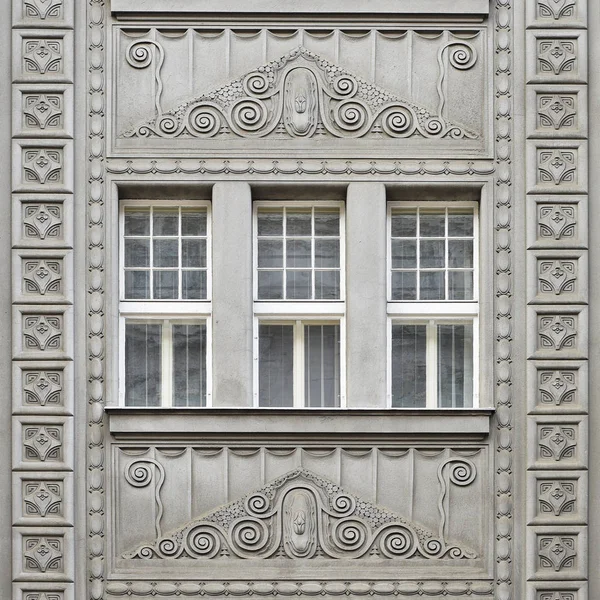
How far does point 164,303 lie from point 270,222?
1.40 meters

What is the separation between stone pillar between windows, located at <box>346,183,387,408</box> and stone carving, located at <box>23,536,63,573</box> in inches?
128

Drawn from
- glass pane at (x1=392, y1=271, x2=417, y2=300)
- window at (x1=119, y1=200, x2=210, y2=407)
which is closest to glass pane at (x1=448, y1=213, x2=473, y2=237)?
glass pane at (x1=392, y1=271, x2=417, y2=300)

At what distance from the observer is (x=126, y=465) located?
1148 centimetres

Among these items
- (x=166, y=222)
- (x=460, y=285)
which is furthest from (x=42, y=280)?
(x=460, y=285)

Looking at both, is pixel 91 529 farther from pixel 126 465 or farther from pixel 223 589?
pixel 223 589

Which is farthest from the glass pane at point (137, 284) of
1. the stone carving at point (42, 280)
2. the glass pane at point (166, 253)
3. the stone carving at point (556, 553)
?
the stone carving at point (556, 553)

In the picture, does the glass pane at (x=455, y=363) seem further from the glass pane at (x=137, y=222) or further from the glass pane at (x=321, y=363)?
the glass pane at (x=137, y=222)

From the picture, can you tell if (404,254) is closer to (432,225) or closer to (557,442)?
(432,225)

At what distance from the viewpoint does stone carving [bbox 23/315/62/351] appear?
37.7ft

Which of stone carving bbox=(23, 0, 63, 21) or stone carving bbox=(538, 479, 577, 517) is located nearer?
stone carving bbox=(538, 479, 577, 517)

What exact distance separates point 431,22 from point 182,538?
19.2ft

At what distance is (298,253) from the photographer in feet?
39.4

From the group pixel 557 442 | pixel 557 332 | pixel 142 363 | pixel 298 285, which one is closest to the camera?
pixel 557 442

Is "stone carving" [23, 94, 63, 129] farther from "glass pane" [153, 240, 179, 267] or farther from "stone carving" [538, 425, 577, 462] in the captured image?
"stone carving" [538, 425, 577, 462]
